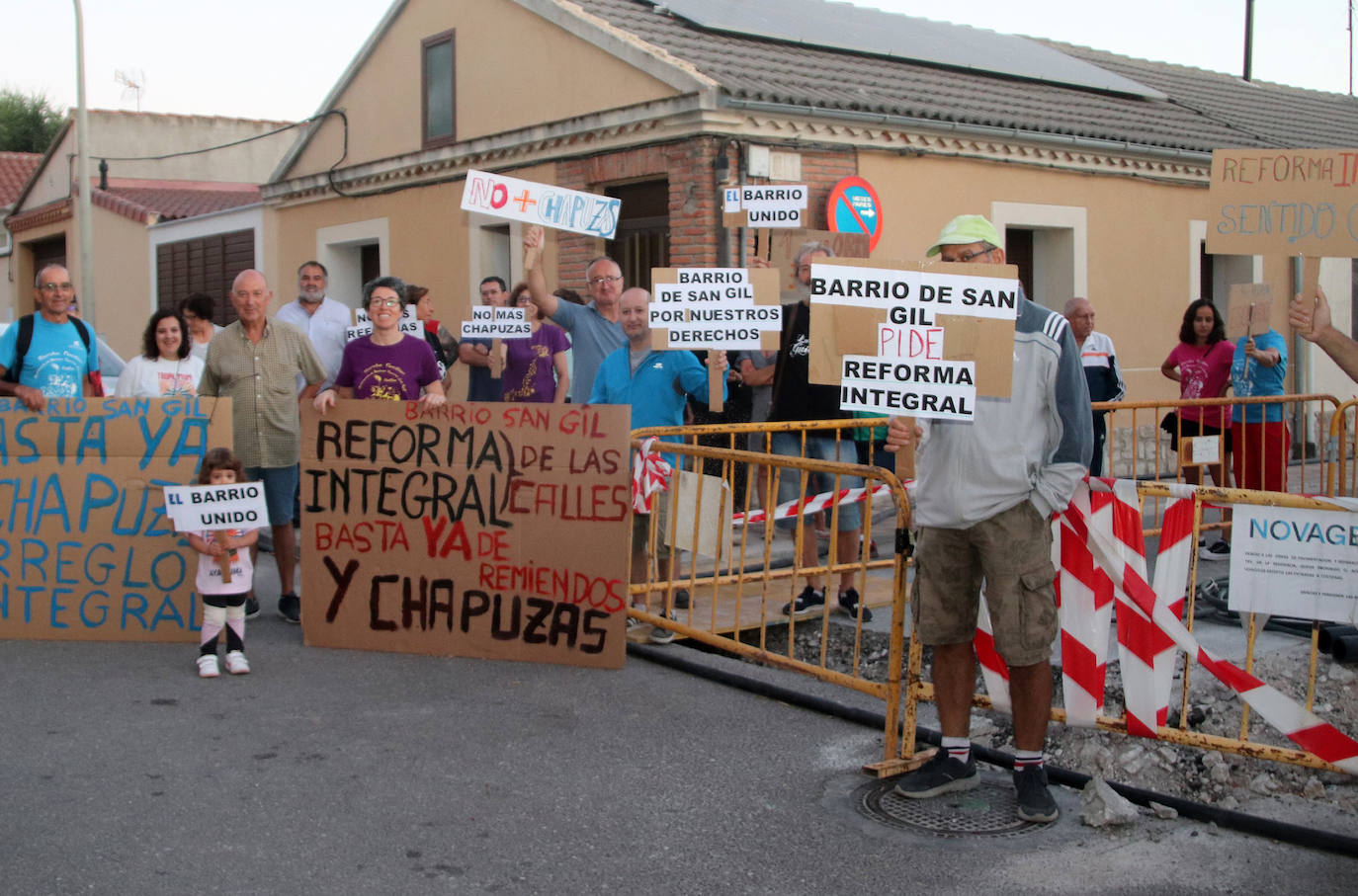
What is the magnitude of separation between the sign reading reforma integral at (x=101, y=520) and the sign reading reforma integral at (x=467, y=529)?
695mm

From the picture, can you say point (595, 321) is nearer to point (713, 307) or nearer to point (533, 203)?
point (533, 203)

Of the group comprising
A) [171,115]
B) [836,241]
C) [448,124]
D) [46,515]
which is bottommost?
[46,515]

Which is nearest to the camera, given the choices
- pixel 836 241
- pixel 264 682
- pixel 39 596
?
pixel 264 682

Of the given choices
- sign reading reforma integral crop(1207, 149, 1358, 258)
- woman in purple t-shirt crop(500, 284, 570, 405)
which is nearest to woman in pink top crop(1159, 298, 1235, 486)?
woman in purple t-shirt crop(500, 284, 570, 405)

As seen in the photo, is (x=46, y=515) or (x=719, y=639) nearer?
(x=719, y=639)

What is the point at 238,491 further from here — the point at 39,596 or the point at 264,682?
the point at 39,596

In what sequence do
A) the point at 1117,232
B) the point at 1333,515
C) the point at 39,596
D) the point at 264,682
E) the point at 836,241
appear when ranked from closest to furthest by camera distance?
the point at 1333,515 → the point at 264,682 → the point at 39,596 → the point at 836,241 → the point at 1117,232

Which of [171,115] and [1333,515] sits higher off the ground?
[171,115]

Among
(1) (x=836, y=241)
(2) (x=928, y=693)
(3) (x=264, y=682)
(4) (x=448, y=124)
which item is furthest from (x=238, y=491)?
(4) (x=448, y=124)

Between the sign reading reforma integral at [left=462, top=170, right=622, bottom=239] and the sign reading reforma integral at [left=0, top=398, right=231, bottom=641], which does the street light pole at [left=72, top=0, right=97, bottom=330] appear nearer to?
the sign reading reforma integral at [left=0, top=398, right=231, bottom=641]

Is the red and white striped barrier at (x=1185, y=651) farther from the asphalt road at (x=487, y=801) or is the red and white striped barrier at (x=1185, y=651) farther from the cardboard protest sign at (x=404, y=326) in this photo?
the cardboard protest sign at (x=404, y=326)

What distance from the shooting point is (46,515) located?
7.12 m

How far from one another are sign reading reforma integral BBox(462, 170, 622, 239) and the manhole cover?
4373 millimetres

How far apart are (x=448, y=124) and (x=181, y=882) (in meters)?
12.0
